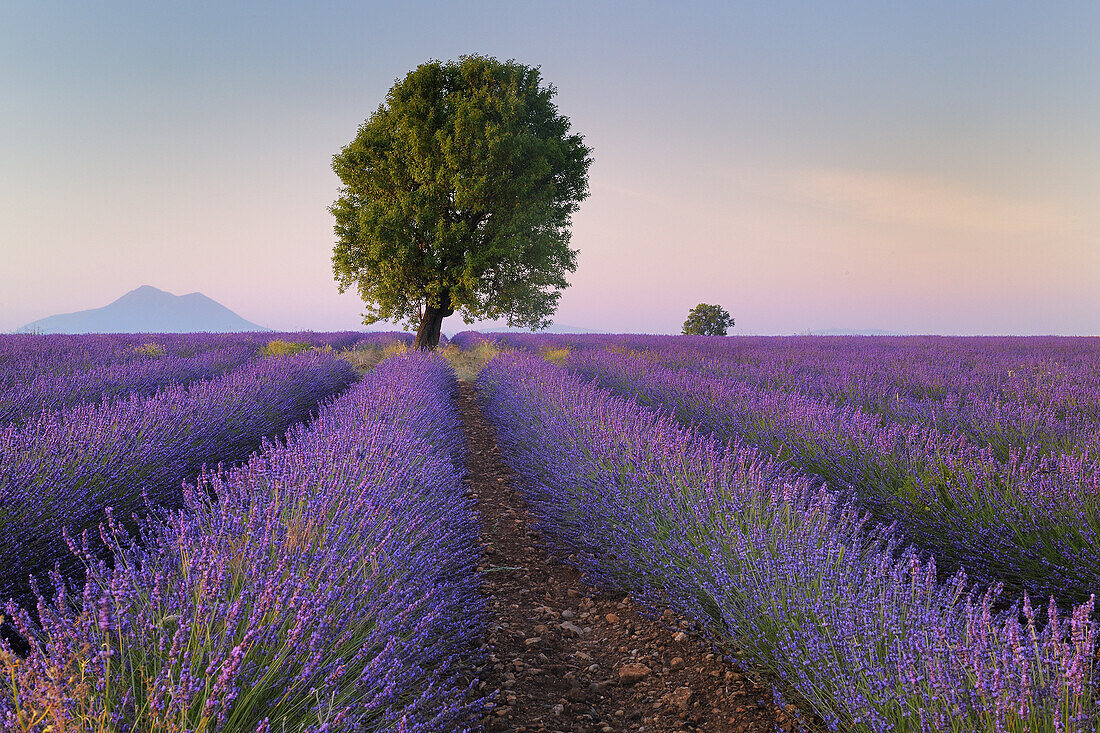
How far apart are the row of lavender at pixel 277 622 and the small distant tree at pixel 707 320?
31344mm

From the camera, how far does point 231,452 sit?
4840mm

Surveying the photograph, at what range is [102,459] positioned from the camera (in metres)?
3.28

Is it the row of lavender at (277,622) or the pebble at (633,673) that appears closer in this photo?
the row of lavender at (277,622)

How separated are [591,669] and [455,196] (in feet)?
39.3

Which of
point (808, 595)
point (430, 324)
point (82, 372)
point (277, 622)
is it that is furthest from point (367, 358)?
point (808, 595)

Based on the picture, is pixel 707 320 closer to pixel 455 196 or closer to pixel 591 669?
pixel 455 196

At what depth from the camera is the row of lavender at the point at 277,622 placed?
47.7 inches

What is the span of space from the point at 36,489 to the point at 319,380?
5.79m

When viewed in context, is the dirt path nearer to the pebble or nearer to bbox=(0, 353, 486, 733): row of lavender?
the pebble

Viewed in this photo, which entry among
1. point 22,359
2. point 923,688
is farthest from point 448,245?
point 923,688

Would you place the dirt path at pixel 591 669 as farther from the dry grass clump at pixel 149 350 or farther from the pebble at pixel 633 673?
the dry grass clump at pixel 149 350

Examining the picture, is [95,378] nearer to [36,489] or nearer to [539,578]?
[36,489]

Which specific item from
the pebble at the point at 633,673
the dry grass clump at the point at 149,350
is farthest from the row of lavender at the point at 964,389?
the dry grass clump at the point at 149,350

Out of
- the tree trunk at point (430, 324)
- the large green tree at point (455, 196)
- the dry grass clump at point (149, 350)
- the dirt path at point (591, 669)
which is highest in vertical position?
the large green tree at point (455, 196)
